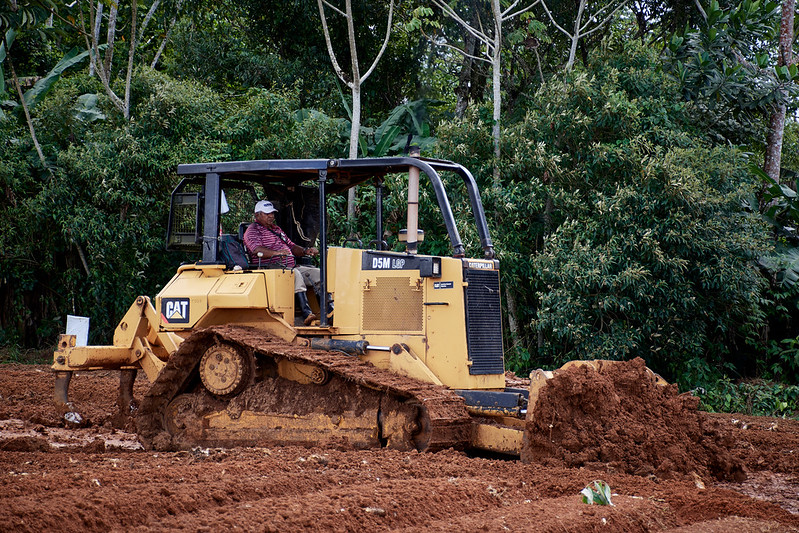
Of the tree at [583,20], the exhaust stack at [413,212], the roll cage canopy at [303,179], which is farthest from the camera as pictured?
the tree at [583,20]

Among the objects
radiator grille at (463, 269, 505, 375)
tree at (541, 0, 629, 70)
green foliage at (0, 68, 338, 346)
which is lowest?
radiator grille at (463, 269, 505, 375)

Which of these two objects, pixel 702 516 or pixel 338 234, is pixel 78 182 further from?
pixel 702 516

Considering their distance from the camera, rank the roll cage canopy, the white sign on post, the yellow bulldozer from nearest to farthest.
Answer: the yellow bulldozer
the roll cage canopy
the white sign on post

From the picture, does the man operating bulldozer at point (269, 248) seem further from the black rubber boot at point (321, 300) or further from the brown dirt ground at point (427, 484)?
the brown dirt ground at point (427, 484)

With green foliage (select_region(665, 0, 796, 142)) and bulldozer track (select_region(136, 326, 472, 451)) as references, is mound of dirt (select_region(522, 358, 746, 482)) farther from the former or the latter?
green foliage (select_region(665, 0, 796, 142))

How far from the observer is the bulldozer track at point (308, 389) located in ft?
22.4

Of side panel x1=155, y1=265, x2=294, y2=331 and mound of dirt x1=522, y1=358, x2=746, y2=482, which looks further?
side panel x1=155, y1=265, x2=294, y2=331

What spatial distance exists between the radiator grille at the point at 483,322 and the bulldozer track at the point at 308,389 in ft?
1.77

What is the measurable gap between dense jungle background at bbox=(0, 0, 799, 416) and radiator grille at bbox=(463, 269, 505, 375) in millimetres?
4561

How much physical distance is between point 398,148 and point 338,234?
3.12 metres

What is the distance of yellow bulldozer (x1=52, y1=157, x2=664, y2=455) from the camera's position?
7.10 meters

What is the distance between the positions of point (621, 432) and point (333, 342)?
8.86 feet

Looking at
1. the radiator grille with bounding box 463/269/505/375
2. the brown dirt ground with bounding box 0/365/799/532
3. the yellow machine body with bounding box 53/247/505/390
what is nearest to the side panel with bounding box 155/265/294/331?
the yellow machine body with bounding box 53/247/505/390

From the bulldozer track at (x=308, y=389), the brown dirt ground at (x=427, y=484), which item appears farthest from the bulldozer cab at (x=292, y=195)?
the brown dirt ground at (x=427, y=484)
